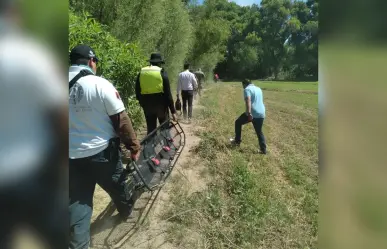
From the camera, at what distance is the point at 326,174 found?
0.90 m

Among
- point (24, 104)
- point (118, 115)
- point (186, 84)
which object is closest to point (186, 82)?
point (186, 84)

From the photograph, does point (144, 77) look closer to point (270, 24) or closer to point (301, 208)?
point (301, 208)

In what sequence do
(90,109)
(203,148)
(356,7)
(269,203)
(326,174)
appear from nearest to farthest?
(356,7), (326,174), (90,109), (269,203), (203,148)

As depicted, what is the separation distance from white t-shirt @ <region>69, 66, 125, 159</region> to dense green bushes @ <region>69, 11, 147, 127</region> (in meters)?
1.99

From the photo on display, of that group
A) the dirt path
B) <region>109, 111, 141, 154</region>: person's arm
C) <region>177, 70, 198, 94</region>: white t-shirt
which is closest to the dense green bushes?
<region>109, 111, 141, 154</region>: person's arm

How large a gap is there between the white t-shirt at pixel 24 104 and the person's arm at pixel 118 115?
188cm

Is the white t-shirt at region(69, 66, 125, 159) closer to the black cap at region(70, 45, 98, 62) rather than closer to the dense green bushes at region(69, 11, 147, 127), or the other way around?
the black cap at region(70, 45, 98, 62)

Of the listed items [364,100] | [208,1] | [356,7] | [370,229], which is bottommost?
[370,229]

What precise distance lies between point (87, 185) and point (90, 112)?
64 cm

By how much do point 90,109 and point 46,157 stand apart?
1.93 meters

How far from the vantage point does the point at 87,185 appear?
2934 mm

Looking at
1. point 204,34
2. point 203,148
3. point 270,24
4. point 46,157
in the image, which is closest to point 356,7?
point 46,157

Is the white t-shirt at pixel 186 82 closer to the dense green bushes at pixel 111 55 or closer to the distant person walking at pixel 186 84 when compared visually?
the distant person walking at pixel 186 84

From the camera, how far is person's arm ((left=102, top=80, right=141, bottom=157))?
9.30 ft
